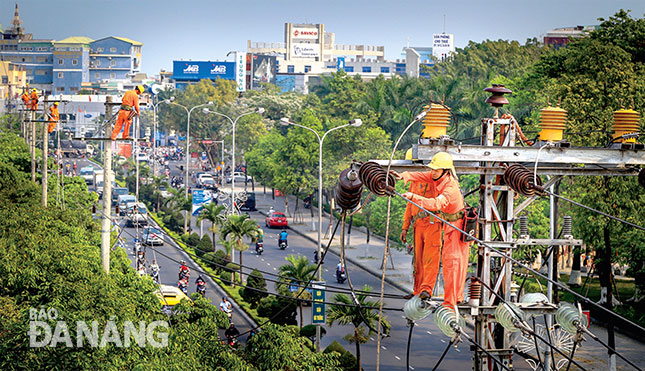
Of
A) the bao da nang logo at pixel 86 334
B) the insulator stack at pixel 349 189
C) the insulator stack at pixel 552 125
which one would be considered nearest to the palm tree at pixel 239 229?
the bao da nang logo at pixel 86 334

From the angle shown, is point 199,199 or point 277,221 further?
point 277,221

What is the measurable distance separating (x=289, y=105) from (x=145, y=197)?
36.0m

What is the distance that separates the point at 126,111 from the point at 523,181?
14657 mm

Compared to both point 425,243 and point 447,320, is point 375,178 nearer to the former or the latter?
point 425,243

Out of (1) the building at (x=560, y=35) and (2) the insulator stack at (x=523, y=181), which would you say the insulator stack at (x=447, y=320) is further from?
(1) the building at (x=560, y=35)

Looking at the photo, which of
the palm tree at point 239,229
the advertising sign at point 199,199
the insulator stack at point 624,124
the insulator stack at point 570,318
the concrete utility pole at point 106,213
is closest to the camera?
the insulator stack at point 570,318

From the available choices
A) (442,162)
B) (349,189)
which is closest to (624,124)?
(442,162)

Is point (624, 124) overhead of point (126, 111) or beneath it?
overhead

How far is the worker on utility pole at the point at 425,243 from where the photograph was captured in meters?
14.3

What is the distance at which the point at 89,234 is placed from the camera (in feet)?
121

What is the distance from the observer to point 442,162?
13.9 meters

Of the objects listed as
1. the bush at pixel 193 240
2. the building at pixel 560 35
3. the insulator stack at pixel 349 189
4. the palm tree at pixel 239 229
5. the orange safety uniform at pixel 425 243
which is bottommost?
the bush at pixel 193 240

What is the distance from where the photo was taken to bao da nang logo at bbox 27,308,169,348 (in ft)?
63.5

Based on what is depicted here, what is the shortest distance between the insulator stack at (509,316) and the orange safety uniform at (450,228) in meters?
0.67
